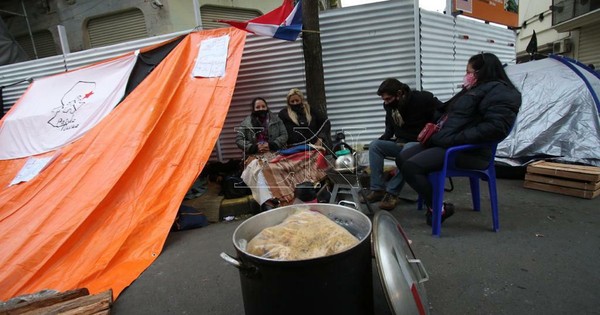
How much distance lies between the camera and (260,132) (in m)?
4.07

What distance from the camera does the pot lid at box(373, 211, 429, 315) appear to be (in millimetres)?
1378

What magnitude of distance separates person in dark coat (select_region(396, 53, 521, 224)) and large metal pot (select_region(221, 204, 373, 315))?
1527 millimetres

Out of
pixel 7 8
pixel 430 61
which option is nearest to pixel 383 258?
pixel 430 61

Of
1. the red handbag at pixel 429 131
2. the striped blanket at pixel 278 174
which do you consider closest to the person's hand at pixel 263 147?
the striped blanket at pixel 278 174

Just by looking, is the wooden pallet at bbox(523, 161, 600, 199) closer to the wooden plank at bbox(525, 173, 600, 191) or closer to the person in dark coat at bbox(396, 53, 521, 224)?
the wooden plank at bbox(525, 173, 600, 191)

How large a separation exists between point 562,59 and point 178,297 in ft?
19.2

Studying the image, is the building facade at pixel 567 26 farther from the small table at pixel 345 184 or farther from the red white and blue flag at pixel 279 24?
the small table at pixel 345 184

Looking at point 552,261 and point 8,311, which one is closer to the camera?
point 8,311

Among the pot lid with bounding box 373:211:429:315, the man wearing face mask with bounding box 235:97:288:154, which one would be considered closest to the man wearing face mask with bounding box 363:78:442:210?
the man wearing face mask with bounding box 235:97:288:154

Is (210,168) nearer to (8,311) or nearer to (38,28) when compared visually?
(8,311)

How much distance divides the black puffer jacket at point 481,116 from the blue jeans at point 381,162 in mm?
642

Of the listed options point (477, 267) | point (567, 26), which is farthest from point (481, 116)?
point (567, 26)

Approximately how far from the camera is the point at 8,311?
1889 millimetres

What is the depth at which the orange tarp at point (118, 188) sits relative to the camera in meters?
2.49
